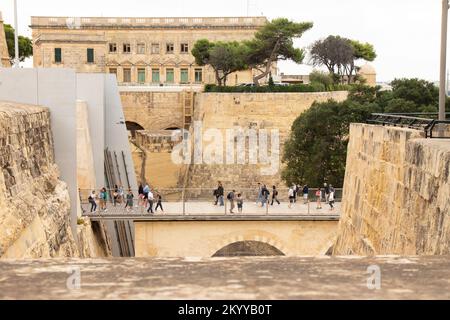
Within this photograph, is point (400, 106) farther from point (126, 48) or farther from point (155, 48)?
point (126, 48)

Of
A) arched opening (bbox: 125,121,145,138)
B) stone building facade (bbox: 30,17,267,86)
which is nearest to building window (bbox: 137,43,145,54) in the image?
stone building facade (bbox: 30,17,267,86)

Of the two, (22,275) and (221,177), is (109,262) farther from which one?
(221,177)

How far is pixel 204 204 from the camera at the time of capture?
58.3ft

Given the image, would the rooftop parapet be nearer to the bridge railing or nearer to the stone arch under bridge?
the bridge railing

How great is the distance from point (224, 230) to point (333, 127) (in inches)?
348

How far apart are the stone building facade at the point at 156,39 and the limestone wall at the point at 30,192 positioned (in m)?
33.5

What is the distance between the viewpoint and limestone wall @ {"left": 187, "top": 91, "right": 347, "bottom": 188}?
31.1 m

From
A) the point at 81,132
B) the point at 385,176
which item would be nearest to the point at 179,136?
the point at 81,132

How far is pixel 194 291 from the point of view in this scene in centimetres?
306

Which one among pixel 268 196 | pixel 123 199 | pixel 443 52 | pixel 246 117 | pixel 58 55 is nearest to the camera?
pixel 443 52

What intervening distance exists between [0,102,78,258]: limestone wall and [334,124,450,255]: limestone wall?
15.6ft

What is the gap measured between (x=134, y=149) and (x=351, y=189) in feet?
82.5

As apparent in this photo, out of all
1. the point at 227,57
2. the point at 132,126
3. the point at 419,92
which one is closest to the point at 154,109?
the point at 132,126

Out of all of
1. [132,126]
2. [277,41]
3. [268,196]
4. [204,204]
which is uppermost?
[277,41]
